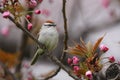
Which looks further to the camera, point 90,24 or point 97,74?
point 90,24

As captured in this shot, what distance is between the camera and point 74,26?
848 cm

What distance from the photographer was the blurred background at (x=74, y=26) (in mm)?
7273

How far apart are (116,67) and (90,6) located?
18.7ft

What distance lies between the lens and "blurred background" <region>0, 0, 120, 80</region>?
23.9 feet

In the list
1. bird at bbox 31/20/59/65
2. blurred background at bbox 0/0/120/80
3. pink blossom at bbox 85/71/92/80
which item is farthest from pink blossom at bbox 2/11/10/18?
blurred background at bbox 0/0/120/80

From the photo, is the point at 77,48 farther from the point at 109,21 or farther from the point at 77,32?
the point at 109,21

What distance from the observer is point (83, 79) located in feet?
13.0

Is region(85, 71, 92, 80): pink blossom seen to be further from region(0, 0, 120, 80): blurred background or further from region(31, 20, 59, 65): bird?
region(0, 0, 120, 80): blurred background

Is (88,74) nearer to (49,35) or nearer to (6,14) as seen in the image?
(6,14)

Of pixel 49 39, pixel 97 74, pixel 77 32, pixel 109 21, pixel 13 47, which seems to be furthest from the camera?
pixel 13 47

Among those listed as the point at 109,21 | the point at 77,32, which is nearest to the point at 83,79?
the point at 77,32

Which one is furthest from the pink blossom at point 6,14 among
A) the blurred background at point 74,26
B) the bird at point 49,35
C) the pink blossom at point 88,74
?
the blurred background at point 74,26

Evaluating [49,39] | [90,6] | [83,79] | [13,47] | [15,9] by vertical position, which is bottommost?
[13,47]

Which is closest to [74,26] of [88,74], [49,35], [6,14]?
[49,35]
